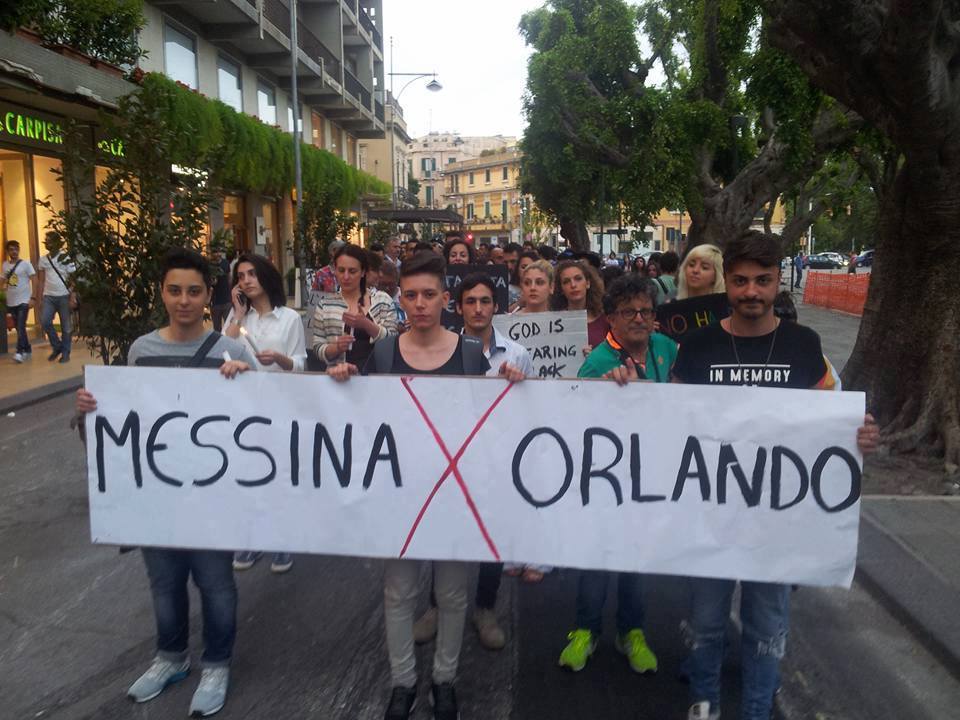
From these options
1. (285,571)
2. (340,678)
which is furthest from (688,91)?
(340,678)

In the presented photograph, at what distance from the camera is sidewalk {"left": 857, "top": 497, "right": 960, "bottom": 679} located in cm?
420

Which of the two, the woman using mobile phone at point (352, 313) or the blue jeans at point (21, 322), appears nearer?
the woman using mobile phone at point (352, 313)

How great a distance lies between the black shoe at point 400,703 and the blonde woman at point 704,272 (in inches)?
110

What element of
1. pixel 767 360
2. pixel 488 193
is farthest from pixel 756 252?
pixel 488 193

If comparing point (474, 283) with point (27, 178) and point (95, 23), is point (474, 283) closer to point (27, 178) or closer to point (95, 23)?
point (95, 23)

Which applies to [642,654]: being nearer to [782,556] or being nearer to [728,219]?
[782,556]

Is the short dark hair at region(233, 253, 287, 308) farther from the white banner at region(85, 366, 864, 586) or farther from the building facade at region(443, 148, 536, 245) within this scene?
the building facade at region(443, 148, 536, 245)

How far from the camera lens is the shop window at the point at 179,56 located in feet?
71.2

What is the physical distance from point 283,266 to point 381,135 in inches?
560

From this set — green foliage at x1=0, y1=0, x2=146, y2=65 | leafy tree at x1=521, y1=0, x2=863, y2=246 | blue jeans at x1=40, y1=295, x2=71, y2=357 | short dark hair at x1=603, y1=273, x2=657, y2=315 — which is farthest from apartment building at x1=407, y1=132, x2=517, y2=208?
short dark hair at x1=603, y1=273, x2=657, y2=315

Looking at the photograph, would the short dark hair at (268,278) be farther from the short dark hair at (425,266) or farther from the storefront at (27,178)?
the storefront at (27,178)

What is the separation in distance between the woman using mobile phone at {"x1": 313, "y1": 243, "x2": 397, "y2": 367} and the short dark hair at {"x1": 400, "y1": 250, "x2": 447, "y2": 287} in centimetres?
179

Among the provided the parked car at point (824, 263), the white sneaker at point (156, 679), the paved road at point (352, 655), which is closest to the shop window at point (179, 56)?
the paved road at point (352, 655)

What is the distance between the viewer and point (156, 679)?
3654 millimetres
